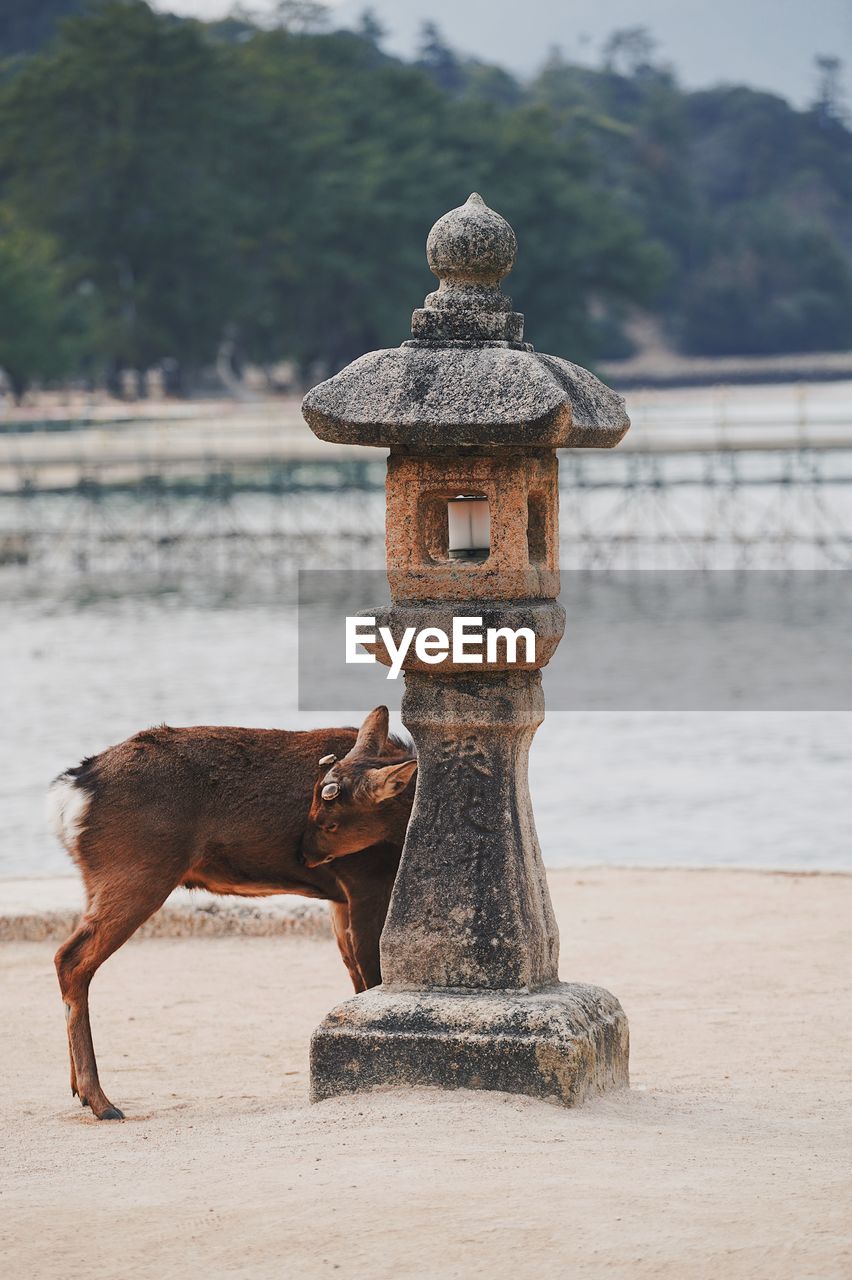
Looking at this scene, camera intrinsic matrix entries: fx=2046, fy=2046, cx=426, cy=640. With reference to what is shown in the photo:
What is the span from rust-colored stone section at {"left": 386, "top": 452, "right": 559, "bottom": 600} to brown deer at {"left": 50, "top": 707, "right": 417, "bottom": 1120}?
1.87ft

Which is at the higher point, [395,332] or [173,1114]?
[395,332]

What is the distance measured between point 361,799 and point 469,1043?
89 centimetres

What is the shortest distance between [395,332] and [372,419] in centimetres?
6911

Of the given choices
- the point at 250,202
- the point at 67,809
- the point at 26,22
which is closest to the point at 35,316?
the point at 250,202

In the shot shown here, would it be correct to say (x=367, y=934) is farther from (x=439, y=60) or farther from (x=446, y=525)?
(x=439, y=60)

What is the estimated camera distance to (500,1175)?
4.46 m

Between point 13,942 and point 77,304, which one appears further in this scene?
point 77,304

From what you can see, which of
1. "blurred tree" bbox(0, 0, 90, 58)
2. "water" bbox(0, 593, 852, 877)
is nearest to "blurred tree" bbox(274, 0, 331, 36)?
"blurred tree" bbox(0, 0, 90, 58)

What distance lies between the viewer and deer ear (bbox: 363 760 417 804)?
584 centimetres

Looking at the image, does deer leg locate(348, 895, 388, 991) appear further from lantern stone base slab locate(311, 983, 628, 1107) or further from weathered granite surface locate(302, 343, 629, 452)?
weathered granite surface locate(302, 343, 629, 452)

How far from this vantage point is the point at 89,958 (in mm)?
5922

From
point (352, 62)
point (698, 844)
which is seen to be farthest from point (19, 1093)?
point (352, 62)

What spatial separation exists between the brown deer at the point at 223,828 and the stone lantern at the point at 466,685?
37 centimetres

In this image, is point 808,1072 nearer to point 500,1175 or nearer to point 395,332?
point 500,1175
